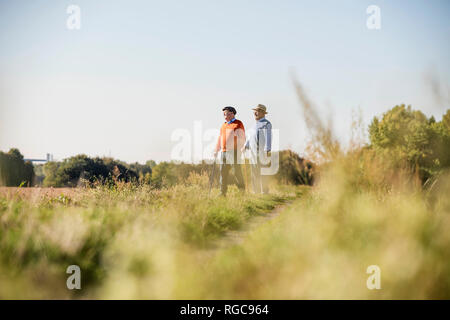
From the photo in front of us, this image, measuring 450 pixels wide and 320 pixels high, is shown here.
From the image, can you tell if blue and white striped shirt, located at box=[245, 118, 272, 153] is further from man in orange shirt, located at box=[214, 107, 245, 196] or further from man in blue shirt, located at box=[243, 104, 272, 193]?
man in orange shirt, located at box=[214, 107, 245, 196]

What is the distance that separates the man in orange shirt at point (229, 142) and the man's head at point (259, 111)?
1.11 metres

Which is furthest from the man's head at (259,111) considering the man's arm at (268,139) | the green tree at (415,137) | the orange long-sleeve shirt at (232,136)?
the green tree at (415,137)

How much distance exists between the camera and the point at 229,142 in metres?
8.45

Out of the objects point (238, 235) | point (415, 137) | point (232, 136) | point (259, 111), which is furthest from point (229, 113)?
point (415, 137)

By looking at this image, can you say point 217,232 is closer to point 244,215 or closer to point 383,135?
point 244,215

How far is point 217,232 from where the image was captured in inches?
186

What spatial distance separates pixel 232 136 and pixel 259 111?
1529mm

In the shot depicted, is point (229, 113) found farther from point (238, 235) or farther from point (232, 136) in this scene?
point (238, 235)

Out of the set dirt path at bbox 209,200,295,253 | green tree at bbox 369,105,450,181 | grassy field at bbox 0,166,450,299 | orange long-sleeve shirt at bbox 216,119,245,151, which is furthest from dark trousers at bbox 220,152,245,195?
green tree at bbox 369,105,450,181

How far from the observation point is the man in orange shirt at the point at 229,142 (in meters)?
8.41

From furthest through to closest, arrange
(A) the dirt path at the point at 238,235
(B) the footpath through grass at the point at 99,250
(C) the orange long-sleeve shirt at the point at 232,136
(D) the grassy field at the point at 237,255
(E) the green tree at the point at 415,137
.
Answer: (E) the green tree at the point at 415,137 → (C) the orange long-sleeve shirt at the point at 232,136 → (A) the dirt path at the point at 238,235 → (B) the footpath through grass at the point at 99,250 → (D) the grassy field at the point at 237,255

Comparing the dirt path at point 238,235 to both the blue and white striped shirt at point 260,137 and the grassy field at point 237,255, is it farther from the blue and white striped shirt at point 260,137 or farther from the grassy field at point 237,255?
the blue and white striped shirt at point 260,137
